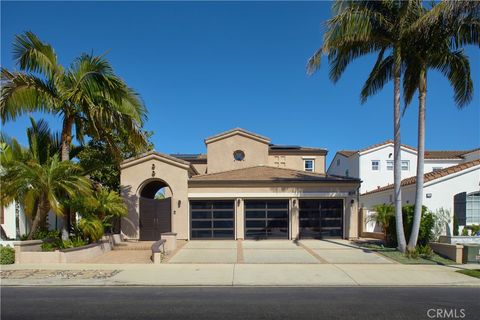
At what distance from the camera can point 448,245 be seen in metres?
16.3

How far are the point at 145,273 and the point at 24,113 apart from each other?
848cm

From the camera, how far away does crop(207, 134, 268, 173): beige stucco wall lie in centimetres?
3061

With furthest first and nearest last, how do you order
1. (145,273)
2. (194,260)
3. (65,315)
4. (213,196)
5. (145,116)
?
(213,196) → (145,116) → (194,260) → (145,273) → (65,315)

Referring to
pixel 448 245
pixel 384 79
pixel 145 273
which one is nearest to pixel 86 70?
pixel 145 273

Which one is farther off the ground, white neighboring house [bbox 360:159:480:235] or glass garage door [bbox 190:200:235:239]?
white neighboring house [bbox 360:159:480:235]

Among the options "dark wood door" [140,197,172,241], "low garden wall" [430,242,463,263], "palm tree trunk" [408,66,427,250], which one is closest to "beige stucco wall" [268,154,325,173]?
"dark wood door" [140,197,172,241]

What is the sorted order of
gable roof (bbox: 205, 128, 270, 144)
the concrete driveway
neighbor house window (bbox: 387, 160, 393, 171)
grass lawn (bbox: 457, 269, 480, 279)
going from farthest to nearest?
neighbor house window (bbox: 387, 160, 393, 171)
gable roof (bbox: 205, 128, 270, 144)
the concrete driveway
grass lawn (bbox: 457, 269, 480, 279)

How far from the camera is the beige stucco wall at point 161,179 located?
23.2 metres

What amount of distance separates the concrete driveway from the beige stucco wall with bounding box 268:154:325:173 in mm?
12249

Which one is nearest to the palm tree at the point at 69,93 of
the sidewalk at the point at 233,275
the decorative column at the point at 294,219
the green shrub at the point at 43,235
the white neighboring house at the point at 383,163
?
the green shrub at the point at 43,235

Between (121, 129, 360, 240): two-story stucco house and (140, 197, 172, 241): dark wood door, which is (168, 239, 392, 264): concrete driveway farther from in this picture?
(140, 197, 172, 241): dark wood door

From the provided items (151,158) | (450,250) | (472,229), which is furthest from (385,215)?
(151,158)

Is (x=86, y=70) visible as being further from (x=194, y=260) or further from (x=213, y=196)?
(x=213, y=196)

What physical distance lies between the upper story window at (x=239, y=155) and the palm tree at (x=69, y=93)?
44.4 feet
